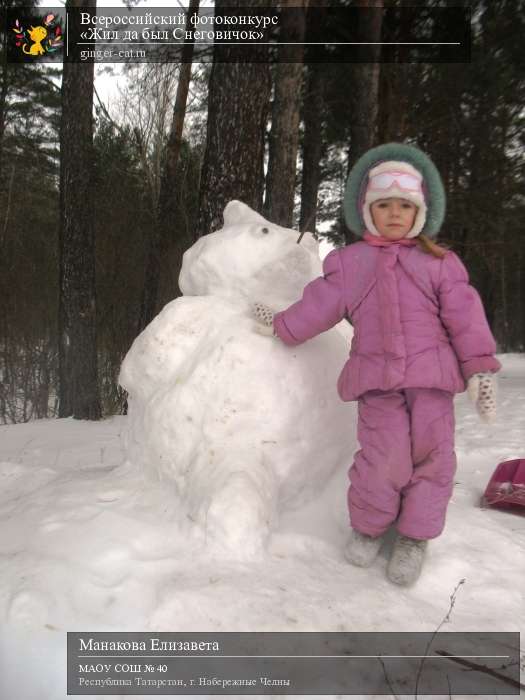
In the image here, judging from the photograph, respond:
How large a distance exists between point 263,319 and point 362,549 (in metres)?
0.94

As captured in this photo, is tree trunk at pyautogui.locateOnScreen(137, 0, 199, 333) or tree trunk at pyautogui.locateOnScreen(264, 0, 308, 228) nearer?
tree trunk at pyautogui.locateOnScreen(264, 0, 308, 228)

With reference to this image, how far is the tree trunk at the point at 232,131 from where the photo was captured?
3447mm

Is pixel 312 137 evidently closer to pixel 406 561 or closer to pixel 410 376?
pixel 410 376

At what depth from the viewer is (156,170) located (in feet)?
24.9

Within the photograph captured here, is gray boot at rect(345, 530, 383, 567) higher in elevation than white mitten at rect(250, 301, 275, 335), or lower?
lower

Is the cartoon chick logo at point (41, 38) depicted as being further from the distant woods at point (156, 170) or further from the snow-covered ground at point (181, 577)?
the snow-covered ground at point (181, 577)

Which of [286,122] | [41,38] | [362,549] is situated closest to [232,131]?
[286,122]

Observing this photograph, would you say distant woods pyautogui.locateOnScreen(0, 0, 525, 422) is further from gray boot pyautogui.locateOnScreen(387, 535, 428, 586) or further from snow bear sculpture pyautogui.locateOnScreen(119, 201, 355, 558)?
gray boot pyautogui.locateOnScreen(387, 535, 428, 586)

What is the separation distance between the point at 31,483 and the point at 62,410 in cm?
311

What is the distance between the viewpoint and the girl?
1.73 metres

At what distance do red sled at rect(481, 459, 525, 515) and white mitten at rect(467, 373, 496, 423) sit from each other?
1066 mm

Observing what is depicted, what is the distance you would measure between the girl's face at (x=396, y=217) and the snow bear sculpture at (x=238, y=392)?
1.50ft

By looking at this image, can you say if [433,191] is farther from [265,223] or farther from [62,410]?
[62,410]

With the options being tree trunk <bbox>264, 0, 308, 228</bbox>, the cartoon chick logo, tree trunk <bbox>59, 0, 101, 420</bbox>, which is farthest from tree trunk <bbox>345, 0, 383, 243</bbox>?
the cartoon chick logo
